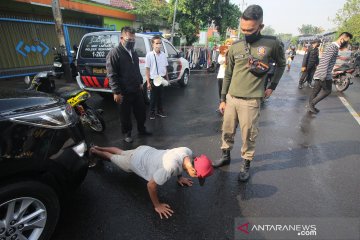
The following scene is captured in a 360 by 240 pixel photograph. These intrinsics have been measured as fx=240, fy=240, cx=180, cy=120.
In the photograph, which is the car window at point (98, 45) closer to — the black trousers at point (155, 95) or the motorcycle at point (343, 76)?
the black trousers at point (155, 95)

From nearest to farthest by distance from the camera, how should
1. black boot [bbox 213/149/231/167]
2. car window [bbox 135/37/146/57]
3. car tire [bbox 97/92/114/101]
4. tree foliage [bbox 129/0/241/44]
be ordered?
black boot [bbox 213/149/231/167] → car window [bbox 135/37/146/57] → car tire [bbox 97/92/114/101] → tree foliage [bbox 129/0/241/44]

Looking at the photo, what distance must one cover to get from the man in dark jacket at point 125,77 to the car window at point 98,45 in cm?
207

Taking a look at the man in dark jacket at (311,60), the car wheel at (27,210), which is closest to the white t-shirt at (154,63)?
the car wheel at (27,210)

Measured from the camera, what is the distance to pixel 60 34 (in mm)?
8445

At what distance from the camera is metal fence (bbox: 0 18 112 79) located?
9336mm

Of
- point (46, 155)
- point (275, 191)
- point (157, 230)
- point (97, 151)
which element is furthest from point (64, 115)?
point (275, 191)

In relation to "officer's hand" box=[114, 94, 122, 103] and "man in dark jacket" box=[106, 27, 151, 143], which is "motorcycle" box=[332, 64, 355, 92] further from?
"officer's hand" box=[114, 94, 122, 103]

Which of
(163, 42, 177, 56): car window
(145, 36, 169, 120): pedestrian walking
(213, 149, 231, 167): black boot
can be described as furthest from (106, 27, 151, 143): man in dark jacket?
(163, 42, 177, 56): car window

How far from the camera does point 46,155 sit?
200cm

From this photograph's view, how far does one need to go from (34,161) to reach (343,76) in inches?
400

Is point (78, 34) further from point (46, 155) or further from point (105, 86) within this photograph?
point (46, 155)

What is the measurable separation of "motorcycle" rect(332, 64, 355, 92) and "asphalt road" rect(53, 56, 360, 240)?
4047mm

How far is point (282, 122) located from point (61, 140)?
483cm

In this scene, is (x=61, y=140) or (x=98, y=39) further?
(x=98, y=39)
